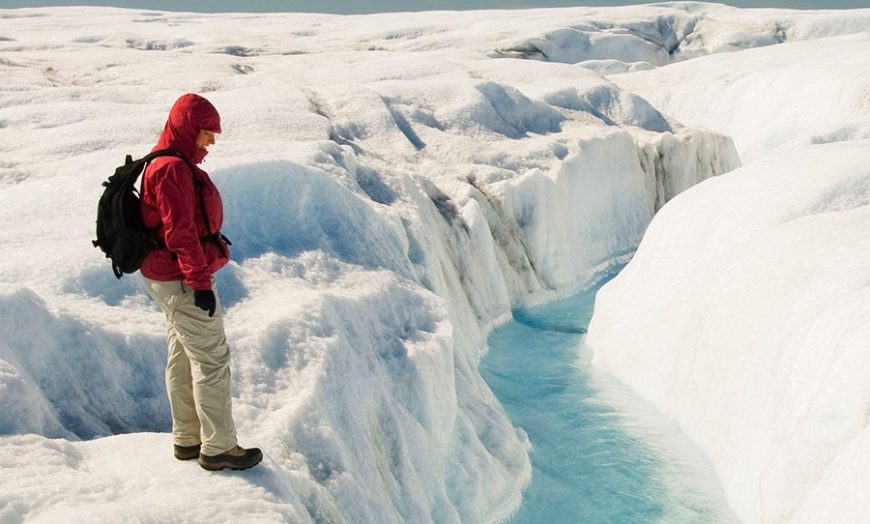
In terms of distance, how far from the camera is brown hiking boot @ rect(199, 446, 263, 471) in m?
4.46

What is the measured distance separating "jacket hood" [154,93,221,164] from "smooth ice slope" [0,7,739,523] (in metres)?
1.66

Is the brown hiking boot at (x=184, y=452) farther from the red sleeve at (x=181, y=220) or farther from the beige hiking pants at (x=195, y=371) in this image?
the red sleeve at (x=181, y=220)

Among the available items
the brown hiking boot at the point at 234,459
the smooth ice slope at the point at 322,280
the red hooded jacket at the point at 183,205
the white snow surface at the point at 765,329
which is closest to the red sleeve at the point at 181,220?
the red hooded jacket at the point at 183,205

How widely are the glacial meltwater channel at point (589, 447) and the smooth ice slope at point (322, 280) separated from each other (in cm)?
48

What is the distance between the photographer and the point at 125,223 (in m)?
4.11

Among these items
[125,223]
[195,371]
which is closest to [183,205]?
[125,223]

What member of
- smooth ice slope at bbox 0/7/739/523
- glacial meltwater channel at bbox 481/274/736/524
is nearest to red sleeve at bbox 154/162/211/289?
smooth ice slope at bbox 0/7/739/523

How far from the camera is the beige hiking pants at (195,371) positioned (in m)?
4.21

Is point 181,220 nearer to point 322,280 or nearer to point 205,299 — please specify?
point 205,299

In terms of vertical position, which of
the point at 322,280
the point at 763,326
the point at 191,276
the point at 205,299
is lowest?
the point at 763,326

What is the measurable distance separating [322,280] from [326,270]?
210 mm

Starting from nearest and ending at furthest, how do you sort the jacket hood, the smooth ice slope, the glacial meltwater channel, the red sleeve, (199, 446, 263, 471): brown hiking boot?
the red sleeve
the jacket hood
(199, 446, 263, 471): brown hiking boot
the smooth ice slope
the glacial meltwater channel

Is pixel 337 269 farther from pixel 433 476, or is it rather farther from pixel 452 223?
pixel 452 223

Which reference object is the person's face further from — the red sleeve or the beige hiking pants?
the beige hiking pants
